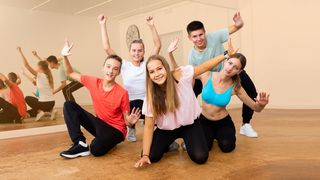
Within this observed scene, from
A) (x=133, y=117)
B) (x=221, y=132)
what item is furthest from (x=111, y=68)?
(x=221, y=132)

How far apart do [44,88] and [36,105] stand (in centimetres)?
24

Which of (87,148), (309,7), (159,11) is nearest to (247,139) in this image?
(87,148)

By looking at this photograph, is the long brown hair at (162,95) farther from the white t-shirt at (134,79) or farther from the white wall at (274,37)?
the white wall at (274,37)

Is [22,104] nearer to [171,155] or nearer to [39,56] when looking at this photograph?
[39,56]

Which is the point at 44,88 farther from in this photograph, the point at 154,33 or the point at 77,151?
the point at 154,33

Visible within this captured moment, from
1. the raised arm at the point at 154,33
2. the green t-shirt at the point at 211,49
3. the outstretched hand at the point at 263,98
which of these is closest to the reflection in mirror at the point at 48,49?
the raised arm at the point at 154,33

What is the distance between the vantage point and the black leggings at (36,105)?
3.65 m

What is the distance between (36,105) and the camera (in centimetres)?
368

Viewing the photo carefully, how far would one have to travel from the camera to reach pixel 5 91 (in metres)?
3.53

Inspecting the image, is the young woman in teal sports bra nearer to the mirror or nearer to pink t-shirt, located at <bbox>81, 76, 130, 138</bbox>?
pink t-shirt, located at <bbox>81, 76, 130, 138</bbox>

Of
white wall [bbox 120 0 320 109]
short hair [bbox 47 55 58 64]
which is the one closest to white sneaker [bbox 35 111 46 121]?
short hair [bbox 47 55 58 64]

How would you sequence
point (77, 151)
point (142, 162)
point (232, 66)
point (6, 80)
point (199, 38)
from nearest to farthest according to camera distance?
point (142, 162) < point (232, 66) < point (77, 151) < point (199, 38) < point (6, 80)

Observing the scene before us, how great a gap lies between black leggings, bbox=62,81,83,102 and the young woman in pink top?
6.89ft

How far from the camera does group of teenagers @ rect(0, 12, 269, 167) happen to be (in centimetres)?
191
